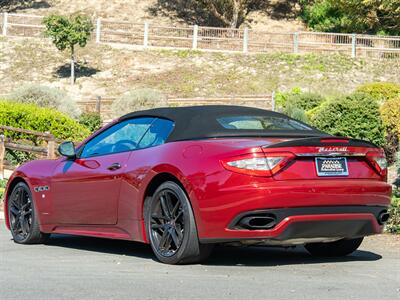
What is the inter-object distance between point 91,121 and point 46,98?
2.78 metres

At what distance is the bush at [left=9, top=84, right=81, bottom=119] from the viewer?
29.8 meters

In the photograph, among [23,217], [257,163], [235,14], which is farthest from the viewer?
[235,14]

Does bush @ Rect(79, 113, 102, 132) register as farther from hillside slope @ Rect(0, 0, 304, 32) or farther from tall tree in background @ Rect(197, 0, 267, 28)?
hillside slope @ Rect(0, 0, 304, 32)

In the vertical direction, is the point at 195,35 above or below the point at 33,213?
above

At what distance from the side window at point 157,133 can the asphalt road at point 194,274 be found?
113 centimetres

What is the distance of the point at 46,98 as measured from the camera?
3009cm

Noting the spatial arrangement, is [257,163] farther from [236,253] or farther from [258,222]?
[236,253]

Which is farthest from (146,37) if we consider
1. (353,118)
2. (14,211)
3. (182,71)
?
(14,211)

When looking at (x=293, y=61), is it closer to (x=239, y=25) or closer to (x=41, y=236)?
(x=239, y=25)

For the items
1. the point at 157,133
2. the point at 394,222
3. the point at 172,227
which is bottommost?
the point at 394,222

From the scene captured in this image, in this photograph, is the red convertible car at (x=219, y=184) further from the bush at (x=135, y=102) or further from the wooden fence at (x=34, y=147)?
the bush at (x=135, y=102)

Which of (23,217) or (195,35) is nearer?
(23,217)

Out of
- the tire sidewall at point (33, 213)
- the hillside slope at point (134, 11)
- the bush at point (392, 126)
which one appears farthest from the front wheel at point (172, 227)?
the hillside slope at point (134, 11)

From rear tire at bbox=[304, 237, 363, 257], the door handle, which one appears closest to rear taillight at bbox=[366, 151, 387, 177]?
rear tire at bbox=[304, 237, 363, 257]
